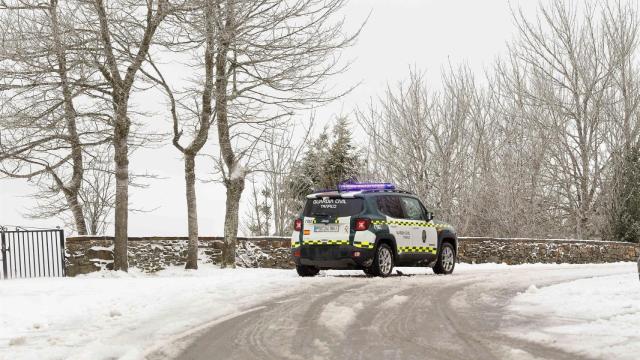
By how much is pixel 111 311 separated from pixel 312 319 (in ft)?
9.37

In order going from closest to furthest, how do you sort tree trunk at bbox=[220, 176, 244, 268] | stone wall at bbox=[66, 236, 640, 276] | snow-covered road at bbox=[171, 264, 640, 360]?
snow-covered road at bbox=[171, 264, 640, 360] < tree trunk at bbox=[220, 176, 244, 268] < stone wall at bbox=[66, 236, 640, 276]

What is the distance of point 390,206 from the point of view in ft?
57.0

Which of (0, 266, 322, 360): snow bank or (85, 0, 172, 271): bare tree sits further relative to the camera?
(85, 0, 172, 271): bare tree

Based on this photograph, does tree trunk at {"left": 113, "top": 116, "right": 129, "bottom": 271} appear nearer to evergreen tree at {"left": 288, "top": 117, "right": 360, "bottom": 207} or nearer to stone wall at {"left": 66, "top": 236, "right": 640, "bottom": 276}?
stone wall at {"left": 66, "top": 236, "right": 640, "bottom": 276}

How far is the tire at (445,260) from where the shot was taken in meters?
19.2

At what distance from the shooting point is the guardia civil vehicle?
16.5 metres

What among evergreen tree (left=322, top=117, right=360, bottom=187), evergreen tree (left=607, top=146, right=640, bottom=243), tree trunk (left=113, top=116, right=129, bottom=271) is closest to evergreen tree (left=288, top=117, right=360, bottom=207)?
evergreen tree (left=322, top=117, right=360, bottom=187)

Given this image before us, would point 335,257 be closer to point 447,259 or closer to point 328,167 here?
point 447,259

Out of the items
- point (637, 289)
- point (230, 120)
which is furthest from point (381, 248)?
point (230, 120)

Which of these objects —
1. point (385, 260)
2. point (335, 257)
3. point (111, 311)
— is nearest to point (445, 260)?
point (385, 260)

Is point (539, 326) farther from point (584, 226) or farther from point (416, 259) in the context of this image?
point (584, 226)

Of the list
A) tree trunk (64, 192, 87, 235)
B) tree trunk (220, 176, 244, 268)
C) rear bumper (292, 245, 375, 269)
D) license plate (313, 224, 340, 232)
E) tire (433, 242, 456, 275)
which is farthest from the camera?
tree trunk (64, 192, 87, 235)

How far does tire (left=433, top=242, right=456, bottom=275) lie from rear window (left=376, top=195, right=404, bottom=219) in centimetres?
209

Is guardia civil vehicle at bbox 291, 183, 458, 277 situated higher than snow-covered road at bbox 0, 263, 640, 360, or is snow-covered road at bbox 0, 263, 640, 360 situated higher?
guardia civil vehicle at bbox 291, 183, 458, 277
